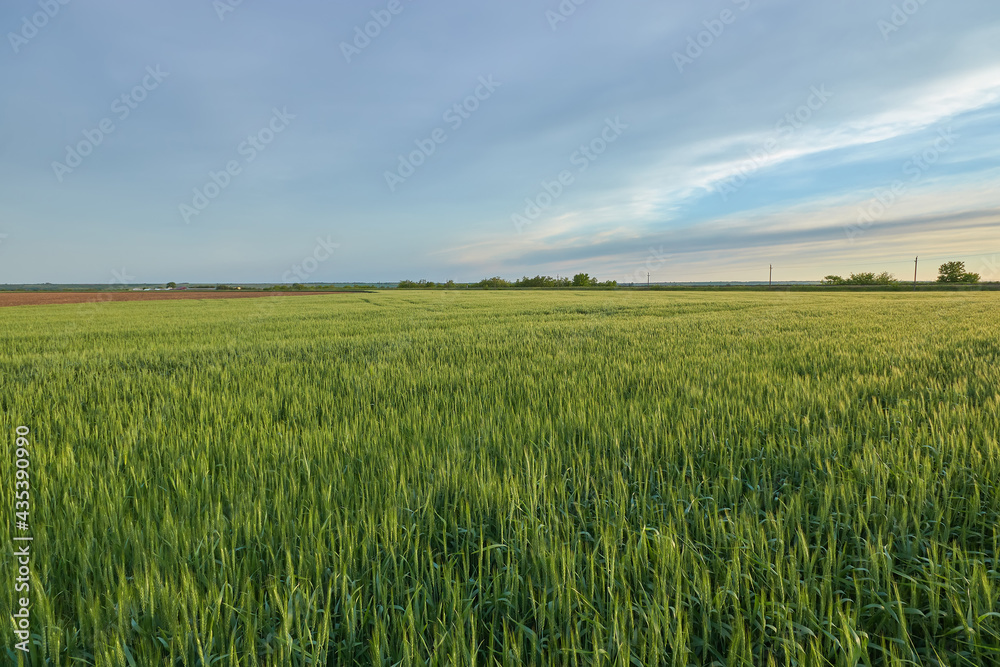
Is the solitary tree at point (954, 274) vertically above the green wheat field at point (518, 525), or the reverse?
the solitary tree at point (954, 274)

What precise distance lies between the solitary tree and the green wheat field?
108 metres

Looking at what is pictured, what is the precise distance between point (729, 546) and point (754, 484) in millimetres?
703

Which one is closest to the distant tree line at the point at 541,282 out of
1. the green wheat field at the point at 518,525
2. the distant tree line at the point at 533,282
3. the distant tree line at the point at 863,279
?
the distant tree line at the point at 533,282

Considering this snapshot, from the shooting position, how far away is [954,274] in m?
79.0

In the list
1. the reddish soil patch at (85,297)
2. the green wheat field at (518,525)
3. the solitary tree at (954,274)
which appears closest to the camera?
the green wheat field at (518,525)

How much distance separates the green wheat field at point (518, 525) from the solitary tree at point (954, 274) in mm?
108166

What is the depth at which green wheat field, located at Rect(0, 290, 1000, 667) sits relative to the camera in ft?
4.21

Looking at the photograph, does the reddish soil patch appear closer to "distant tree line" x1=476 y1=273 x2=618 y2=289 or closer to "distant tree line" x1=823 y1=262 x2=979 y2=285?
"distant tree line" x1=476 y1=273 x2=618 y2=289

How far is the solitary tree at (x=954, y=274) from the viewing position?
249ft

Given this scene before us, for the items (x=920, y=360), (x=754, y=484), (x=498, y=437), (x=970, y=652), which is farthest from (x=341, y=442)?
(x=920, y=360)

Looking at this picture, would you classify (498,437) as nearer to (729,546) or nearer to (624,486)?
(624,486)

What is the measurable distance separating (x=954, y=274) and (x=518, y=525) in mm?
117436

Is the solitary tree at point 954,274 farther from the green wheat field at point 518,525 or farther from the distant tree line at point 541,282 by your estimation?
the green wheat field at point 518,525

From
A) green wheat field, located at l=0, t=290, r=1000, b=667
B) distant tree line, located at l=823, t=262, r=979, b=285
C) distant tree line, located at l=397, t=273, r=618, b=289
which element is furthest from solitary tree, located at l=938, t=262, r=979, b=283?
green wheat field, located at l=0, t=290, r=1000, b=667
